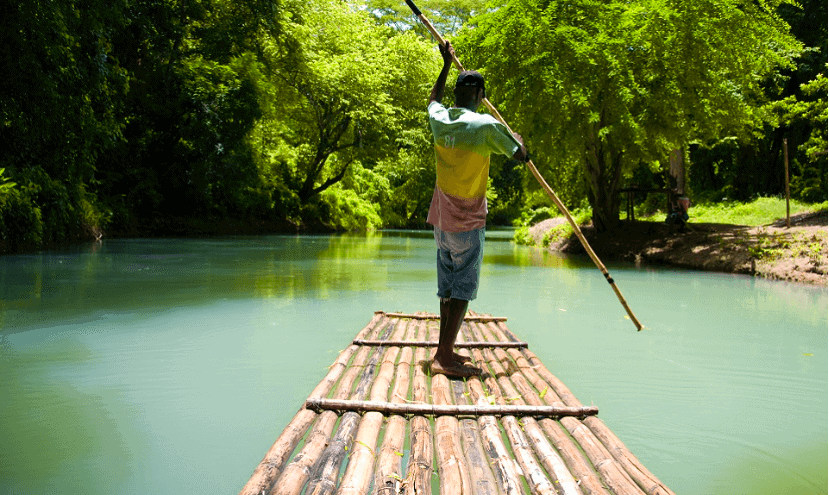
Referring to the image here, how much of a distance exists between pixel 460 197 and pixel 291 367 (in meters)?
1.81

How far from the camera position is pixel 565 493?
223cm

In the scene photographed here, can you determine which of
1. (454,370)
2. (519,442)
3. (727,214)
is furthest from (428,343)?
(727,214)

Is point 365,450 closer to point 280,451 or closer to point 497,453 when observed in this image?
point 280,451

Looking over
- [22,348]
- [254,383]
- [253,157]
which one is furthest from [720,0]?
[253,157]

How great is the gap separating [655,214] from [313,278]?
15.0m

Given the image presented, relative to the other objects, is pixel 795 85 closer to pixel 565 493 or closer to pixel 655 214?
pixel 655 214

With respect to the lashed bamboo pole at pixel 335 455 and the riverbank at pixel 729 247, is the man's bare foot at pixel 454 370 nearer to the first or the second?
the lashed bamboo pole at pixel 335 455

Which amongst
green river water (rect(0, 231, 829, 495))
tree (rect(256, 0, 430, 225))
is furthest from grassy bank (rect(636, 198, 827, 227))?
tree (rect(256, 0, 430, 225))

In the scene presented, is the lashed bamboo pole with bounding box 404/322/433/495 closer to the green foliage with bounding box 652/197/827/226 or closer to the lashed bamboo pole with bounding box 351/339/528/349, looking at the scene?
the lashed bamboo pole with bounding box 351/339/528/349

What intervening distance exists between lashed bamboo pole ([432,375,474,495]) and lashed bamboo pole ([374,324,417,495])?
0.16m

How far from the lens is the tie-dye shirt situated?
3479 millimetres

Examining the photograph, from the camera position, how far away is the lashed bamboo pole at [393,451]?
2.30 metres

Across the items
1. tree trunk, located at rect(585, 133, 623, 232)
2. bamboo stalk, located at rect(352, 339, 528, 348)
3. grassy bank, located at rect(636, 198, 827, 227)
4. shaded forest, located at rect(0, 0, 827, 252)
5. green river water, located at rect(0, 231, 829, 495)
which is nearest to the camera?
green river water, located at rect(0, 231, 829, 495)

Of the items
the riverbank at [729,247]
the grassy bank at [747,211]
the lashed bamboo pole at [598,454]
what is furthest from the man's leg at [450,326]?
the grassy bank at [747,211]
